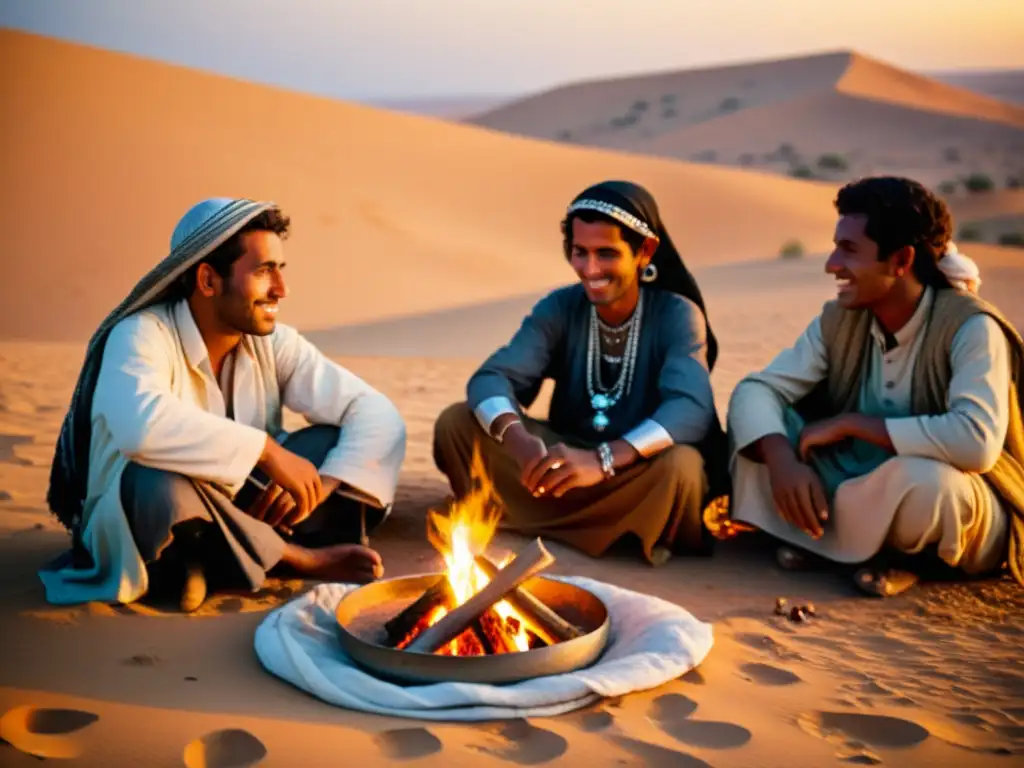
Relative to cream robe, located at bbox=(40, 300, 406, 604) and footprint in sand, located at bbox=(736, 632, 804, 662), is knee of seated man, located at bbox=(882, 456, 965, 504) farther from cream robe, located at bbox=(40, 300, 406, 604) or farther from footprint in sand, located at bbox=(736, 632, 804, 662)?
cream robe, located at bbox=(40, 300, 406, 604)

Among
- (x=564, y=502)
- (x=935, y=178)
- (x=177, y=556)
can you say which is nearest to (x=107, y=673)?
(x=177, y=556)

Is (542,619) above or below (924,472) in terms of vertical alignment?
below

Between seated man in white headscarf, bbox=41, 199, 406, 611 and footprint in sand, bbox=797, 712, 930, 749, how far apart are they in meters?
1.98

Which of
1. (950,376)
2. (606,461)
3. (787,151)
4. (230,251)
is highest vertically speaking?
(787,151)

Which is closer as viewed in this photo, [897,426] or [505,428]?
[897,426]

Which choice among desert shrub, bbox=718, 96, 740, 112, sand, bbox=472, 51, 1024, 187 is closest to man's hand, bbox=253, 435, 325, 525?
sand, bbox=472, 51, 1024, 187

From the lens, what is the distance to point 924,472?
4.71 metres

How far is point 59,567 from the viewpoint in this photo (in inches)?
183

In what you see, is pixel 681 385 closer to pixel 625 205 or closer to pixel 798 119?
pixel 625 205

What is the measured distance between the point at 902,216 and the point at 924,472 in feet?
3.50

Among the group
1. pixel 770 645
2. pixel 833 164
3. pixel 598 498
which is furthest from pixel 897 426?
pixel 833 164

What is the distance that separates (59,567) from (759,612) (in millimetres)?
2756

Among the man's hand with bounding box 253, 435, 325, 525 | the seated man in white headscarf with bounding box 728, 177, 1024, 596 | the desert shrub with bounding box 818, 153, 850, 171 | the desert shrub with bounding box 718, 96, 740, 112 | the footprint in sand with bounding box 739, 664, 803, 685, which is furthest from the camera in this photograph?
the desert shrub with bounding box 718, 96, 740, 112

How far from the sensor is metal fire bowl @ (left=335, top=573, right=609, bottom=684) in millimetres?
3549
